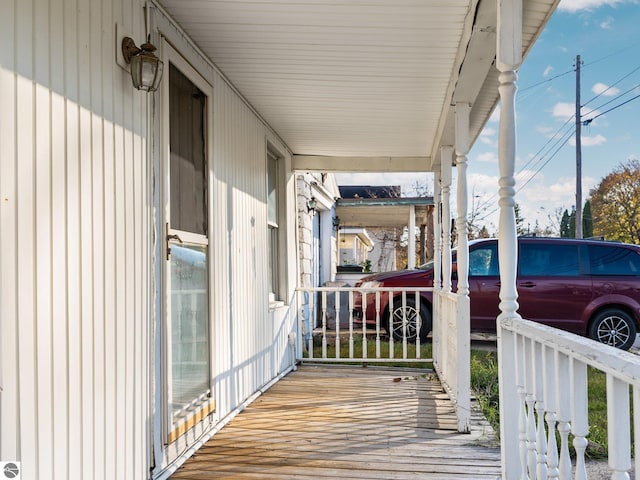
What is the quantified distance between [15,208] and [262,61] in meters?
2.18

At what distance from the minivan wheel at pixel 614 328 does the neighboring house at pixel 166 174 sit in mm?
2902

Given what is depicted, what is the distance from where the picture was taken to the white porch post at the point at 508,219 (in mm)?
2076

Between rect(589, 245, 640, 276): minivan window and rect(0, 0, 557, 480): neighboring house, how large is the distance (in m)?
2.56

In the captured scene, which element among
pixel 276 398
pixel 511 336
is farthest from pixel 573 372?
pixel 276 398

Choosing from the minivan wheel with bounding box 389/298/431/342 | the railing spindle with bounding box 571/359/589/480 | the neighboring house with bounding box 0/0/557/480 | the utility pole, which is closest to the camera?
the railing spindle with bounding box 571/359/589/480

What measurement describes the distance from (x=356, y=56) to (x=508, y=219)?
1617 mm

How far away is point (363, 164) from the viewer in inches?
246

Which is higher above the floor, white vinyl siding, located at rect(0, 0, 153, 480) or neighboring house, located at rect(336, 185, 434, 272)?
neighboring house, located at rect(336, 185, 434, 272)

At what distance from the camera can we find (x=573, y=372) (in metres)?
1.35

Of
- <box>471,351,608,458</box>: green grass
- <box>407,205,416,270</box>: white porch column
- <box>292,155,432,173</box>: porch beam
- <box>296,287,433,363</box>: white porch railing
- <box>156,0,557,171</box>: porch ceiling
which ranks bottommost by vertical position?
<box>471,351,608,458</box>: green grass

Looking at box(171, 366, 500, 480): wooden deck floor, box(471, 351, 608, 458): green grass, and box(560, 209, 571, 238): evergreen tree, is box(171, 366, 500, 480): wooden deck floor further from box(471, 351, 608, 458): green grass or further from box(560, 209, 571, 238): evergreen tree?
box(560, 209, 571, 238): evergreen tree

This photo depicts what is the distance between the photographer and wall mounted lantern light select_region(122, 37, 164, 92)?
228 centimetres

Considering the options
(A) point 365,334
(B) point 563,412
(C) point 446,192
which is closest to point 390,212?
(A) point 365,334

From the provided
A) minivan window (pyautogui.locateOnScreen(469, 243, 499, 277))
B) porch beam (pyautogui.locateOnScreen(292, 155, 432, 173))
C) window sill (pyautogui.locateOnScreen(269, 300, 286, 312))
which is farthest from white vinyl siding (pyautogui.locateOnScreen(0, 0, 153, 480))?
minivan window (pyautogui.locateOnScreen(469, 243, 499, 277))
